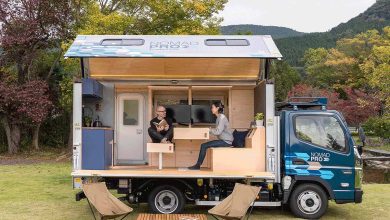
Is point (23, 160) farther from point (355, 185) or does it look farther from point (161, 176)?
point (355, 185)

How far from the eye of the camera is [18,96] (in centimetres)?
2102

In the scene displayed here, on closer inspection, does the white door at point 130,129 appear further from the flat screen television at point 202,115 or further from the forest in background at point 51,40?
the forest in background at point 51,40

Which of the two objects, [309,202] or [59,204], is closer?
[309,202]

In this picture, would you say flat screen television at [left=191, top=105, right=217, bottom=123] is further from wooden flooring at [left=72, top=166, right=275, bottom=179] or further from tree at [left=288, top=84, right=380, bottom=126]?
tree at [left=288, top=84, right=380, bottom=126]

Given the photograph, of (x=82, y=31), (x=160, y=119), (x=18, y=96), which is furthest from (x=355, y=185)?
(x=18, y=96)

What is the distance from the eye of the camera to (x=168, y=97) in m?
10.9

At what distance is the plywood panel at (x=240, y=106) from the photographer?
10797 mm

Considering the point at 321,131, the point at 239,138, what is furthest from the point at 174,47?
the point at 321,131

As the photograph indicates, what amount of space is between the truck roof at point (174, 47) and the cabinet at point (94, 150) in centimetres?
136

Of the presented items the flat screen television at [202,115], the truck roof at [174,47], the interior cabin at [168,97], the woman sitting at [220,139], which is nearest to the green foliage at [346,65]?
the flat screen television at [202,115]

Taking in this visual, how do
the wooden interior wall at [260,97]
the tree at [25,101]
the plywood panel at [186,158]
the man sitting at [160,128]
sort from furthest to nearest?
the tree at [25,101], the plywood panel at [186,158], the man sitting at [160,128], the wooden interior wall at [260,97]

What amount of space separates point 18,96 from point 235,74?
13.1 m

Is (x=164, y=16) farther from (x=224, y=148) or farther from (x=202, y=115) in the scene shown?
(x=224, y=148)

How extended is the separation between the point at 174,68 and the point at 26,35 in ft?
42.8
